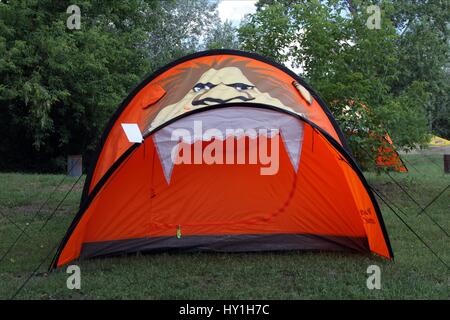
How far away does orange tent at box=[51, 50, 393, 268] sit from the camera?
191 inches

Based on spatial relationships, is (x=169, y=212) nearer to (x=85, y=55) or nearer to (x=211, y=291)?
(x=211, y=291)

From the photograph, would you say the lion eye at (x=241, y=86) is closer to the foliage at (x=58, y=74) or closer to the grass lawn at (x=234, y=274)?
the grass lawn at (x=234, y=274)

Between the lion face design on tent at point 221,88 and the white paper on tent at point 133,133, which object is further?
the lion face design on tent at point 221,88

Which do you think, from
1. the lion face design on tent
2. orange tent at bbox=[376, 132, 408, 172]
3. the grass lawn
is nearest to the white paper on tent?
the lion face design on tent

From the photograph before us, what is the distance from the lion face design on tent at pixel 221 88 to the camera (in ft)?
15.4

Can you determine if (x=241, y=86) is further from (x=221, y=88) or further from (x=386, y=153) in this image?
(x=386, y=153)

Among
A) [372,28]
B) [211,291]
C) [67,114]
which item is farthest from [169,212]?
[67,114]

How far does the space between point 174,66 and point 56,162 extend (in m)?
10.0

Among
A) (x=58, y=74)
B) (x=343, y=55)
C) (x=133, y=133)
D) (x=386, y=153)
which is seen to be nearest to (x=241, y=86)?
(x=133, y=133)

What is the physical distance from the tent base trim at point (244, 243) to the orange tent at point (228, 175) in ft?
0.03

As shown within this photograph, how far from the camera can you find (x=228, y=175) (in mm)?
5309

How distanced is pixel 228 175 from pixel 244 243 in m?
0.72

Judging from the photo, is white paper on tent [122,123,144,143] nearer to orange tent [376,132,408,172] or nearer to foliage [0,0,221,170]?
orange tent [376,132,408,172]

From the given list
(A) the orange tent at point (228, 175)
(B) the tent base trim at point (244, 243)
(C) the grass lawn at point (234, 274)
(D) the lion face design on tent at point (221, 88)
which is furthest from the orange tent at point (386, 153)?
(D) the lion face design on tent at point (221, 88)
